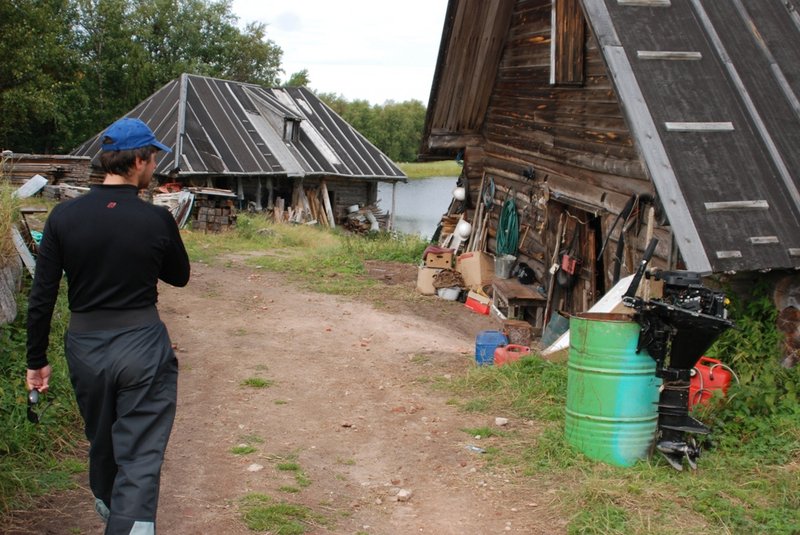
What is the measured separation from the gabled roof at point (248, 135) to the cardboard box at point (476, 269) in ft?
46.2

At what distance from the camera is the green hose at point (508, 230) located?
12672 millimetres

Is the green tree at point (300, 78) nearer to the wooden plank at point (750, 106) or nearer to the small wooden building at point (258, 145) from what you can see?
the small wooden building at point (258, 145)

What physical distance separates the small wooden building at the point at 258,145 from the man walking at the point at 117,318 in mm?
→ 22370

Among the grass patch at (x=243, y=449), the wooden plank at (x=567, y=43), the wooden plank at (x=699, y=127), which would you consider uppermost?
the wooden plank at (x=567, y=43)

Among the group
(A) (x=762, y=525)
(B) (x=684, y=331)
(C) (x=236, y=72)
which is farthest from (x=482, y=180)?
(C) (x=236, y=72)

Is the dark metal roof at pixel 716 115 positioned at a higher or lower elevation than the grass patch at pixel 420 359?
higher

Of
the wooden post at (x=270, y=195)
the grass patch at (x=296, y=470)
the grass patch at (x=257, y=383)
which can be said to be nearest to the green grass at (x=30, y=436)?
the grass patch at (x=296, y=470)

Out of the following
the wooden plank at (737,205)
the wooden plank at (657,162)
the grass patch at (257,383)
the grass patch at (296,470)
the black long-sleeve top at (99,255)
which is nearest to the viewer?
the black long-sleeve top at (99,255)

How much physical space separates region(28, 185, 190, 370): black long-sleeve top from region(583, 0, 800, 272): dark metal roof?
4.14 meters

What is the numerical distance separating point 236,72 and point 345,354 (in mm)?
43821

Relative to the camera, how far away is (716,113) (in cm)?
714

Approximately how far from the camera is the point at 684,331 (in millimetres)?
5254

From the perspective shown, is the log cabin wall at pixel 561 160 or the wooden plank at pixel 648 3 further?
the log cabin wall at pixel 561 160

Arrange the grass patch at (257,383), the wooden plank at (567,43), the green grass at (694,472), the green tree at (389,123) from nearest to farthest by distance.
→ the green grass at (694,472) → the grass patch at (257,383) → the wooden plank at (567,43) → the green tree at (389,123)
